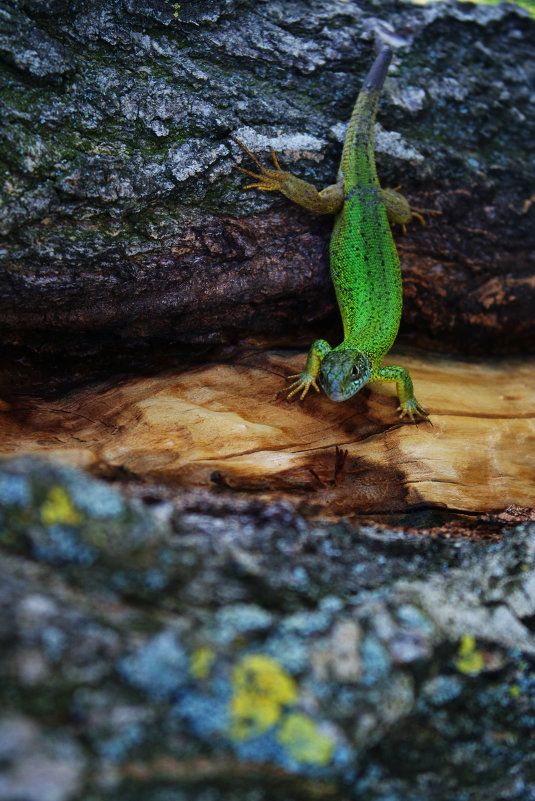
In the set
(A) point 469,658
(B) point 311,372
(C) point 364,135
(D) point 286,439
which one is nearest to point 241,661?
(A) point 469,658

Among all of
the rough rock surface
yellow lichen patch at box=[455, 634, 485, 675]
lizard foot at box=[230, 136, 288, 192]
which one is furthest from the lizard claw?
lizard foot at box=[230, 136, 288, 192]

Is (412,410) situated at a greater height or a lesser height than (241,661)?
greater

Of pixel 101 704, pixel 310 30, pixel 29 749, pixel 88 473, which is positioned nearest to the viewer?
pixel 29 749

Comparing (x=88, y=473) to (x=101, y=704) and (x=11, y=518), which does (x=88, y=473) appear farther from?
(x=101, y=704)

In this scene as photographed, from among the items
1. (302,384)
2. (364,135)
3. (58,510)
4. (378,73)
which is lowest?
(302,384)

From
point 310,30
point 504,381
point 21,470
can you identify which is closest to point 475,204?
point 504,381

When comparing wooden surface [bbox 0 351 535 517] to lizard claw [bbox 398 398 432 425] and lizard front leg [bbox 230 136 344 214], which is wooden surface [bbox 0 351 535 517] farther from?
lizard front leg [bbox 230 136 344 214]

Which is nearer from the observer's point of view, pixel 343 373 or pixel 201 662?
pixel 201 662

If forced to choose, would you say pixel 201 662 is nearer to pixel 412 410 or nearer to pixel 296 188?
pixel 412 410
